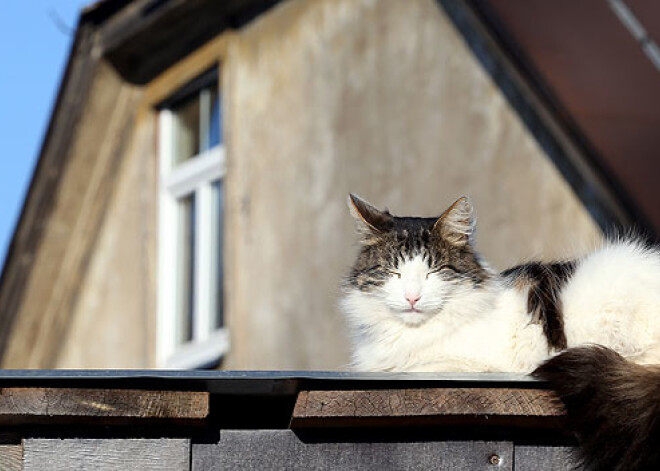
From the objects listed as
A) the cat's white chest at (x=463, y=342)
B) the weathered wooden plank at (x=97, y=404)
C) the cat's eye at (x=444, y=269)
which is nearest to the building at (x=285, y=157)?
the cat's eye at (x=444, y=269)

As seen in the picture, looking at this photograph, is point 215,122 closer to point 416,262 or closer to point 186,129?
point 186,129

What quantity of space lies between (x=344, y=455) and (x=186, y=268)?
20.5ft

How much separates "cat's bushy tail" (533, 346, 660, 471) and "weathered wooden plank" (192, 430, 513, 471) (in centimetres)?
19

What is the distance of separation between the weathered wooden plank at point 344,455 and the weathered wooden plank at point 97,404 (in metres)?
0.13

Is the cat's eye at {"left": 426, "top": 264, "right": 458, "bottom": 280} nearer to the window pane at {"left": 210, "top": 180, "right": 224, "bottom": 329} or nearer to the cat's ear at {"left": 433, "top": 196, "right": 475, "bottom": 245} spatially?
the cat's ear at {"left": 433, "top": 196, "right": 475, "bottom": 245}

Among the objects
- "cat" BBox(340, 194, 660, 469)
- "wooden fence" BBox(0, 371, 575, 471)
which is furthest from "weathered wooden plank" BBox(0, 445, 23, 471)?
"cat" BBox(340, 194, 660, 469)

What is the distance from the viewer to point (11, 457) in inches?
114

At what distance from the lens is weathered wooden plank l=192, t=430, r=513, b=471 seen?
2877mm

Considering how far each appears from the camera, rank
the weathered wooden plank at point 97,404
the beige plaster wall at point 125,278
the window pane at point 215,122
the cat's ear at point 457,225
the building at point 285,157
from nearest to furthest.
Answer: the weathered wooden plank at point 97,404
the cat's ear at point 457,225
the building at point 285,157
the window pane at point 215,122
the beige plaster wall at point 125,278

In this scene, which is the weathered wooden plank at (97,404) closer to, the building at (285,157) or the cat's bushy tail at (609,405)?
the cat's bushy tail at (609,405)

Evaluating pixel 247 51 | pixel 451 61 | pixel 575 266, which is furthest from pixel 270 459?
pixel 247 51

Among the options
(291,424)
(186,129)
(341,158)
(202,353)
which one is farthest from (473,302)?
(186,129)

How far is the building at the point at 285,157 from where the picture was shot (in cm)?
535

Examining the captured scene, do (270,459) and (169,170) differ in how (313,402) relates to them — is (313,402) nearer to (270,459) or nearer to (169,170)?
(270,459)
